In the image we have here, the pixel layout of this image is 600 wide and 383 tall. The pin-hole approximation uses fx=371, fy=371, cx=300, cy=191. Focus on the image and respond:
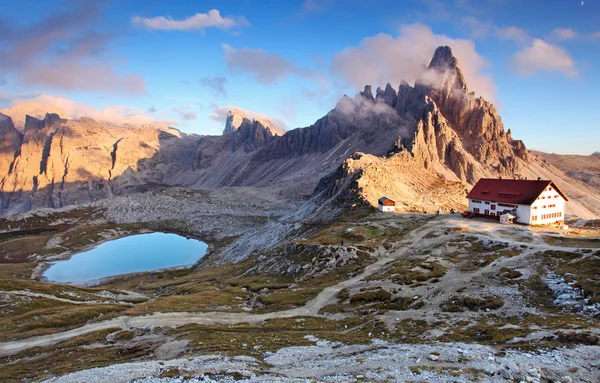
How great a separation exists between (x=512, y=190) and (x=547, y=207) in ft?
25.4

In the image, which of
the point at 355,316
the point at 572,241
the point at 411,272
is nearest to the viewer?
the point at 355,316

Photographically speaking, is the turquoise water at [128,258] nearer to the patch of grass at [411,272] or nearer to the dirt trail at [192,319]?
the dirt trail at [192,319]

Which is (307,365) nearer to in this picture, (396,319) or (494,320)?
(396,319)

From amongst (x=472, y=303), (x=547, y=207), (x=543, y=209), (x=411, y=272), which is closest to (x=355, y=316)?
(x=472, y=303)

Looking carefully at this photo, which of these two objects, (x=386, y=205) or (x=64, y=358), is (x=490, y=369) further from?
(x=386, y=205)

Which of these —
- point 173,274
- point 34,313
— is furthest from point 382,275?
point 173,274

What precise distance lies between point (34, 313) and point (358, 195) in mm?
86865

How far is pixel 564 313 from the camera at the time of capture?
3478 centimetres

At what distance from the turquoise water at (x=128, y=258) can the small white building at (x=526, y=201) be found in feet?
303

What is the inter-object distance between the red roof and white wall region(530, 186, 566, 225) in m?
1.14

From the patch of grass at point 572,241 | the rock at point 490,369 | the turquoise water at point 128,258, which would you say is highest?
the patch of grass at point 572,241

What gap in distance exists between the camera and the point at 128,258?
133625 millimetres

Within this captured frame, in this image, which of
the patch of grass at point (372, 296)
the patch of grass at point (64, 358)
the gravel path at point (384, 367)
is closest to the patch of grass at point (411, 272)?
the patch of grass at point (372, 296)

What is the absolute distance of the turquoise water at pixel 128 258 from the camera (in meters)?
117
